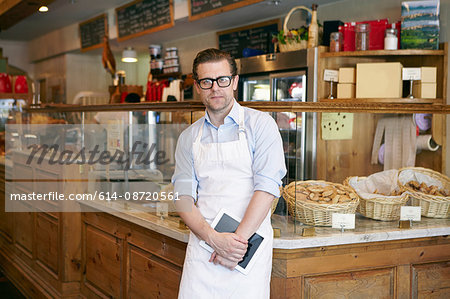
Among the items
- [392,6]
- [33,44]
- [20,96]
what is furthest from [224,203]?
[33,44]

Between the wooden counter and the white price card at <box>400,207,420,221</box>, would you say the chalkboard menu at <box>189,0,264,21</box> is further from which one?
the white price card at <box>400,207,420,221</box>

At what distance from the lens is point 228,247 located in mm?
1876

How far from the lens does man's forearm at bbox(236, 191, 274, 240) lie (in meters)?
1.86

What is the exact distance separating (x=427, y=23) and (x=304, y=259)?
2.05 metres

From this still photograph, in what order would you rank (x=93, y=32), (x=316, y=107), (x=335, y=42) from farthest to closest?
(x=93, y=32), (x=335, y=42), (x=316, y=107)

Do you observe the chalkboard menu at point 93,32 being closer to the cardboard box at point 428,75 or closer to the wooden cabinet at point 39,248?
the wooden cabinet at point 39,248

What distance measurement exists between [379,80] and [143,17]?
3134 millimetres

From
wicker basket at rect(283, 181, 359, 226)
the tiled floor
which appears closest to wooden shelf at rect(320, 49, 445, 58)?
wicker basket at rect(283, 181, 359, 226)

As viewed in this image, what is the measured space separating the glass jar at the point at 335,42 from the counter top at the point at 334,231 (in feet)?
5.44

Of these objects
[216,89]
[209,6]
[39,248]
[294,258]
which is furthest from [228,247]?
[209,6]

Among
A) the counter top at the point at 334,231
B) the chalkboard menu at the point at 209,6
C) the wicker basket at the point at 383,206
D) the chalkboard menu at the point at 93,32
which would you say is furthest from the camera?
the chalkboard menu at the point at 93,32

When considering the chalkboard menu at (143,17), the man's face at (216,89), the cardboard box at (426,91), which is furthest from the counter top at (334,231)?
the chalkboard menu at (143,17)

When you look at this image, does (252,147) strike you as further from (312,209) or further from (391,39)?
(391,39)

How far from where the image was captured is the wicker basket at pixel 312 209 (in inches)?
85.4
